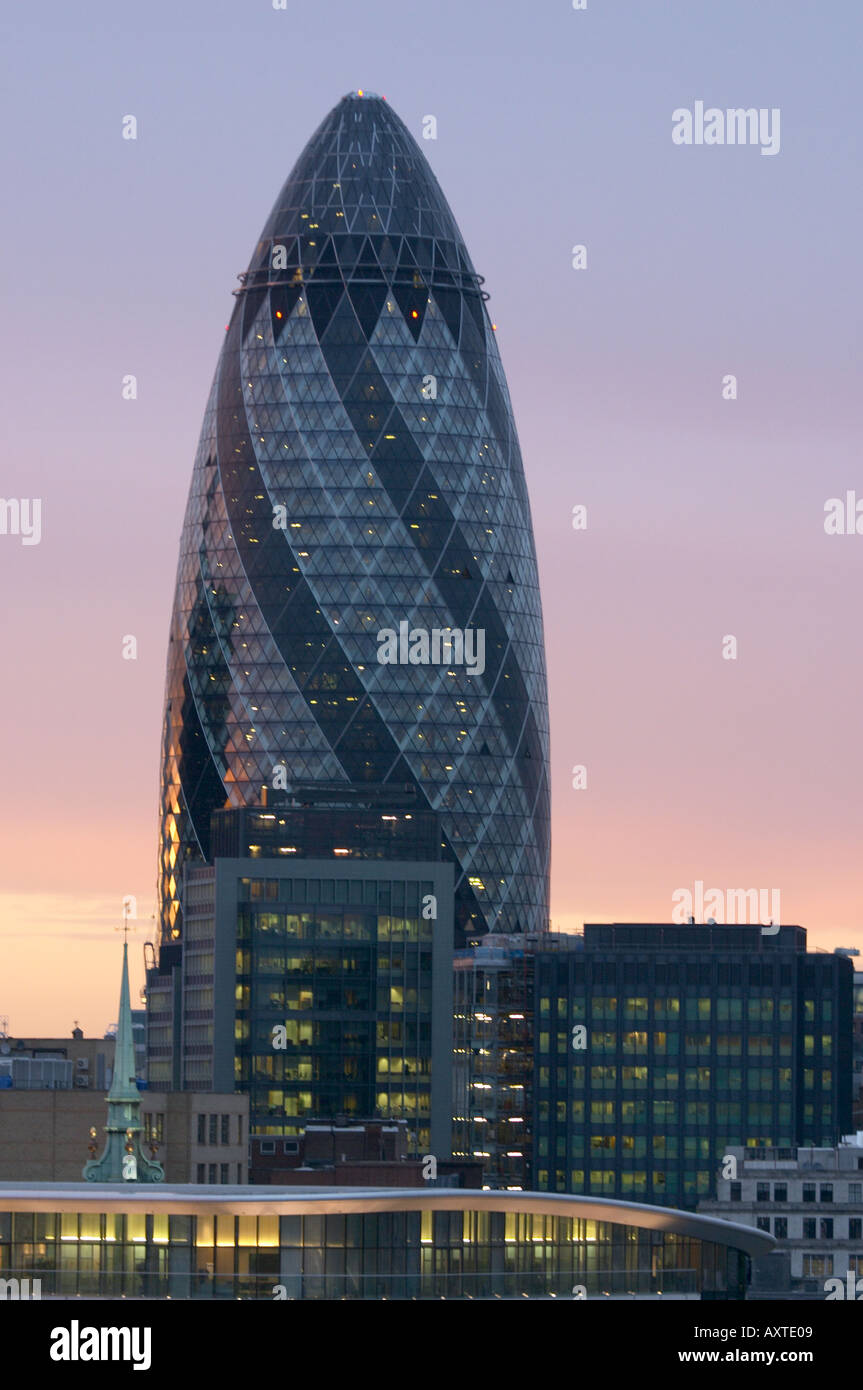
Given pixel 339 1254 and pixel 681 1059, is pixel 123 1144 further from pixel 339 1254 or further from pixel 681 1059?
pixel 681 1059

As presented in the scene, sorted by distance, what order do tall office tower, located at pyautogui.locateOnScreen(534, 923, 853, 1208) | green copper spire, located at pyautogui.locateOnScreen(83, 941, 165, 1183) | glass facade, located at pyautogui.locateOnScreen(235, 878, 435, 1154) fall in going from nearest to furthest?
green copper spire, located at pyautogui.locateOnScreen(83, 941, 165, 1183) < tall office tower, located at pyautogui.locateOnScreen(534, 923, 853, 1208) < glass facade, located at pyautogui.locateOnScreen(235, 878, 435, 1154)

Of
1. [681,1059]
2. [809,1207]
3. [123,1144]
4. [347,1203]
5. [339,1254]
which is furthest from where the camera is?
[681,1059]

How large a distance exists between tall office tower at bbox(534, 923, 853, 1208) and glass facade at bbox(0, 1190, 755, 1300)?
107 meters

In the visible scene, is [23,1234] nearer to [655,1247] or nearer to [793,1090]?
[655,1247]

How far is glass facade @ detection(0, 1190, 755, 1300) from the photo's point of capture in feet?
228

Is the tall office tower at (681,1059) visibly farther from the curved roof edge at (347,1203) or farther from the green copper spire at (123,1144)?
the curved roof edge at (347,1203)

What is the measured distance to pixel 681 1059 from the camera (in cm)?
18812

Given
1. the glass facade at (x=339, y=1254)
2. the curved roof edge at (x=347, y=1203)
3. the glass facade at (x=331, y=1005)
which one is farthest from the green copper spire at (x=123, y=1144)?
the glass facade at (x=331, y=1005)

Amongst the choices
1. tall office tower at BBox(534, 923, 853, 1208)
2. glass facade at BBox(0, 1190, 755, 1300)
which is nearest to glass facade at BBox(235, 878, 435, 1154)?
tall office tower at BBox(534, 923, 853, 1208)

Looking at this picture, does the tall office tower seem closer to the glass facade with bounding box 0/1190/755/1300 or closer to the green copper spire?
the green copper spire

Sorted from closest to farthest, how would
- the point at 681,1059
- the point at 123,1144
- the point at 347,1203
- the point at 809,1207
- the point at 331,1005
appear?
the point at 347,1203 < the point at 123,1144 < the point at 809,1207 < the point at 681,1059 < the point at 331,1005

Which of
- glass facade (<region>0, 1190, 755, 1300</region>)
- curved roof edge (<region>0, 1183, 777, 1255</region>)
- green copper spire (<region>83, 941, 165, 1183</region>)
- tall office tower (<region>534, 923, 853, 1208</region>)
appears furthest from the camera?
tall office tower (<region>534, 923, 853, 1208</region>)

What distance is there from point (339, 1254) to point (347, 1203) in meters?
1.21

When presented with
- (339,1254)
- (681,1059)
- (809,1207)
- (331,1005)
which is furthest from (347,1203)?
(331,1005)
